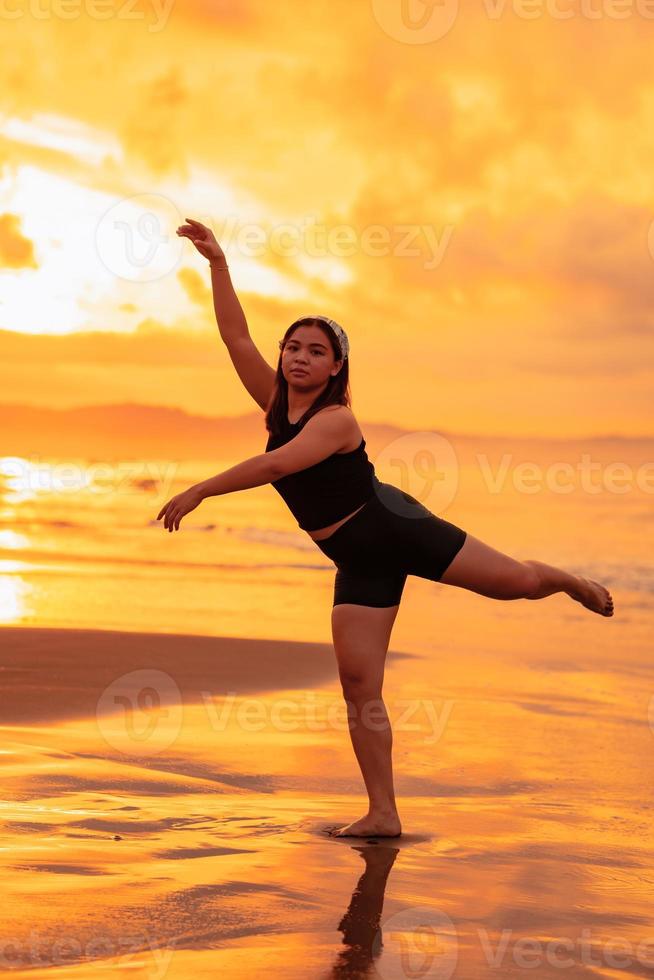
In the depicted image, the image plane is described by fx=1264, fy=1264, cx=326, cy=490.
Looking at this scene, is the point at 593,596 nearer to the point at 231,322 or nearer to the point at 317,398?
the point at 317,398

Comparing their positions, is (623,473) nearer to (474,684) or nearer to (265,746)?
(474,684)

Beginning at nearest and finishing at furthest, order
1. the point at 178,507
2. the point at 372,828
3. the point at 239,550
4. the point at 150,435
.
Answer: the point at 178,507 → the point at 372,828 → the point at 239,550 → the point at 150,435

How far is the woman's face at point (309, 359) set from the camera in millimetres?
5215

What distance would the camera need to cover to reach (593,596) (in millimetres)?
5895

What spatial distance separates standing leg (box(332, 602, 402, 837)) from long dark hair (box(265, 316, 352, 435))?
0.81 m

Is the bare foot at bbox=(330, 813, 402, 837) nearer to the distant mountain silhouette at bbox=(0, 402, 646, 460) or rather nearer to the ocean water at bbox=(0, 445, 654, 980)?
the ocean water at bbox=(0, 445, 654, 980)

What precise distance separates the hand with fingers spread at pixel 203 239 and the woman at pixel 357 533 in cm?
66

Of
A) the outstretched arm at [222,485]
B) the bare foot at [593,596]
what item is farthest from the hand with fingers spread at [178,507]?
the bare foot at [593,596]

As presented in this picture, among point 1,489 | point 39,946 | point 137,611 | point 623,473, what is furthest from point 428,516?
point 623,473

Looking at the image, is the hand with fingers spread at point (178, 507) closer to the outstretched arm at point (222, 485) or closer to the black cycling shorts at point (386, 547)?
the outstretched arm at point (222, 485)

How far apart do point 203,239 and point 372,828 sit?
106 inches

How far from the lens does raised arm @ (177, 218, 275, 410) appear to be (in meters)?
5.70

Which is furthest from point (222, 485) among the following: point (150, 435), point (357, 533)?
point (150, 435)

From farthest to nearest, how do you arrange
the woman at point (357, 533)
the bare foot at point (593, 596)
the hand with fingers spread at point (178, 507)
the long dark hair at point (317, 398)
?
the bare foot at point (593, 596), the long dark hair at point (317, 398), the woman at point (357, 533), the hand with fingers spread at point (178, 507)
